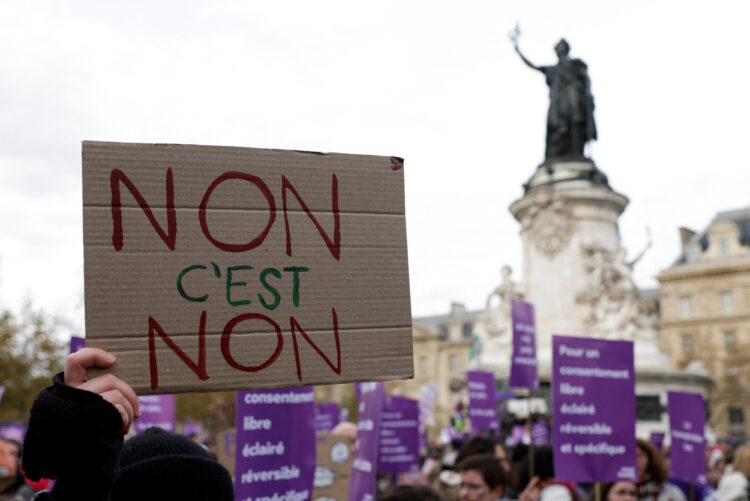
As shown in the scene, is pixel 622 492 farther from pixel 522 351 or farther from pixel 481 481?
pixel 522 351

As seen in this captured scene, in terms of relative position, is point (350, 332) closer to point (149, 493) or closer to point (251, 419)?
point (149, 493)

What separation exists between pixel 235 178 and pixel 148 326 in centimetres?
42

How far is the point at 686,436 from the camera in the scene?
7543 millimetres

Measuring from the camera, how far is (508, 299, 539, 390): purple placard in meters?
10.4

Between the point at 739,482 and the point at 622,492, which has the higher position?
the point at 622,492

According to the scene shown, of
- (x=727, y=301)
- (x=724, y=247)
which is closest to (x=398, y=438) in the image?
(x=727, y=301)

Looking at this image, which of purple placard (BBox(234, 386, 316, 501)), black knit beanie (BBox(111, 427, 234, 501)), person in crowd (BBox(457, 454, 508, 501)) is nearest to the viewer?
black knit beanie (BBox(111, 427, 234, 501))

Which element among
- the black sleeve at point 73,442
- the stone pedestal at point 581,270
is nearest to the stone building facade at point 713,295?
the stone pedestal at point 581,270

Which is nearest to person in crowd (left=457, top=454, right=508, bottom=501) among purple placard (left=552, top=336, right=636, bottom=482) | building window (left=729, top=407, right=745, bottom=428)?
purple placard (left=552, top=336, right=636, bottom=482)

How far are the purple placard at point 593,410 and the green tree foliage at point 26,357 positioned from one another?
27210mm

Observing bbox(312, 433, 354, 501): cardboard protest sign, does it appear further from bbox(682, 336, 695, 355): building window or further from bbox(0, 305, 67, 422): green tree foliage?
bbox(682, 336, 695, 355): building window

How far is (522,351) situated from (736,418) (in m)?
53.1

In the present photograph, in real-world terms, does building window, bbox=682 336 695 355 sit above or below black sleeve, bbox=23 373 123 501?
below

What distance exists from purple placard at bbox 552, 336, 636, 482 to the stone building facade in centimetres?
5236
